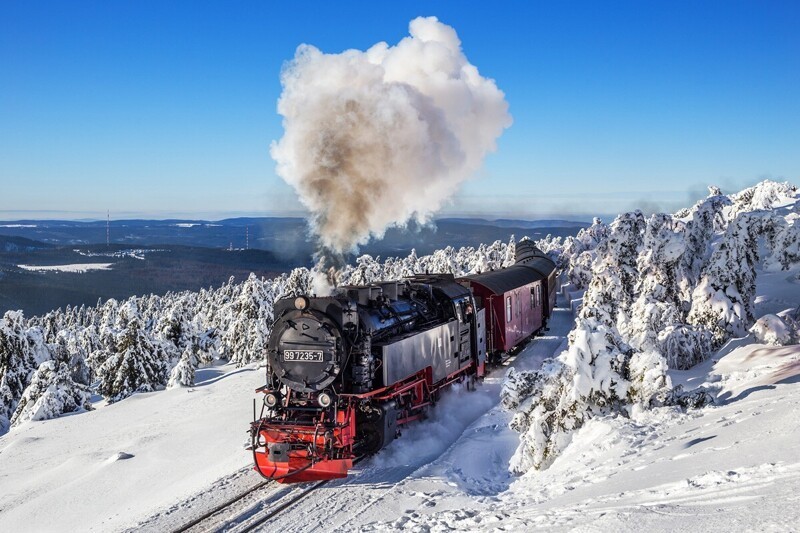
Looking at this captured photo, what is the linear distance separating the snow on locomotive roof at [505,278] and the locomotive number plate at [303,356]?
33.9 ft

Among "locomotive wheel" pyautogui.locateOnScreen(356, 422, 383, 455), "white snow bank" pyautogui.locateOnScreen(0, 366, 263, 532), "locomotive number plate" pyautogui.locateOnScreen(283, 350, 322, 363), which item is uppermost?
"locomotive number plate" pyautogui.locateOnScreen(283, 350, 322, 363)

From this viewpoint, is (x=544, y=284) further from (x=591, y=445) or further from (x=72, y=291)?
(x=72, y=291)

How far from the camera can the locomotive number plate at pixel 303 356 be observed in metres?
12.3

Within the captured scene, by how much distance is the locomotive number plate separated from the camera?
1230 cm

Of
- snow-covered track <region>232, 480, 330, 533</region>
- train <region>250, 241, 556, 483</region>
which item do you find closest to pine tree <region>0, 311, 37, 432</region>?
train <region>250, 241, 556, 483</region>

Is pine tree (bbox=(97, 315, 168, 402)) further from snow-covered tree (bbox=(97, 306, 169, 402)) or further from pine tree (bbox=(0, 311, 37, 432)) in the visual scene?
pine tree (bbox=(0, 311, 37, 432))

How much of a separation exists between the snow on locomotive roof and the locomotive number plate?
10346 millimetres

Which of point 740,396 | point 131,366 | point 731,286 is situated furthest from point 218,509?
point 131,366

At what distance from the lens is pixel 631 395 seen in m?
12.2

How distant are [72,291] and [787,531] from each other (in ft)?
632

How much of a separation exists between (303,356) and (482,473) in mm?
4310

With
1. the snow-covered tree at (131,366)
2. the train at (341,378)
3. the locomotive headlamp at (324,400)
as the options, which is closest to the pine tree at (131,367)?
the snow-covered tree at (131,366)

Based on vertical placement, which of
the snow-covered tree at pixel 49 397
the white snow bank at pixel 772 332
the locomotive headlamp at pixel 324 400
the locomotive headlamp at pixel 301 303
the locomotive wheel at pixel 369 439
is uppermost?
the locomotive headlamp at pixel 301 303

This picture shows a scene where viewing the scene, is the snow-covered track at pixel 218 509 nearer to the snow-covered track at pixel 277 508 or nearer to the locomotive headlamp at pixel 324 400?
the snow-covered track at pixel 277 508
